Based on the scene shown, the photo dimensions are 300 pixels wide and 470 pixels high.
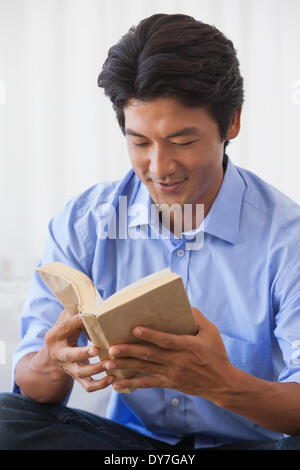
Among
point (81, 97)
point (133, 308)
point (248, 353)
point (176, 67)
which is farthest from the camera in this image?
point (81, 97)

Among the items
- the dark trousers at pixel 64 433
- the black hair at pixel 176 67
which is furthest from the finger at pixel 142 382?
the black hair at pixel 176 67

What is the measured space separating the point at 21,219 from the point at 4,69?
64cm

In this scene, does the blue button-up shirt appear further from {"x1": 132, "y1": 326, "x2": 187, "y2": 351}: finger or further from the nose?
{"x1": 132, "y1": 326, "x2": 187, "y2": 351}: finger

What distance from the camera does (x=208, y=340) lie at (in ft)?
3.11

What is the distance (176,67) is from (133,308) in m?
0.48

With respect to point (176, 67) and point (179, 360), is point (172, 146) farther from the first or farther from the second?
point (179, 360)

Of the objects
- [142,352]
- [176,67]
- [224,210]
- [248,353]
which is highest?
[176,67]

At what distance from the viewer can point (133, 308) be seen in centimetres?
85

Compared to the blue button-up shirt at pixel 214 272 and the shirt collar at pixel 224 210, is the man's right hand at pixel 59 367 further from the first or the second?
the shirt collar at pixel 224 210

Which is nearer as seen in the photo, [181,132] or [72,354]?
[72,354]

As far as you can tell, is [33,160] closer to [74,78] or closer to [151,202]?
[74,78]

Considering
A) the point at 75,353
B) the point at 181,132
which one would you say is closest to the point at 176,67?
the point at 181,132

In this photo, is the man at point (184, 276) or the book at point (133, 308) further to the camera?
the man at point (184, 276)

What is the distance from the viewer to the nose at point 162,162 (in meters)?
1.12
